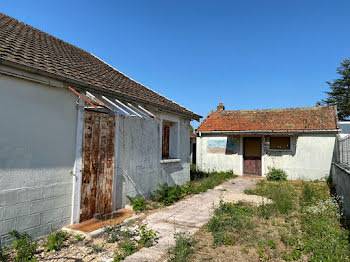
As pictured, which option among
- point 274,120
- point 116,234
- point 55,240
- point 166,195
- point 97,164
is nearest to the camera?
point 55,240

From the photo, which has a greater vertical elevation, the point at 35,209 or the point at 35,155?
the point at 35,155

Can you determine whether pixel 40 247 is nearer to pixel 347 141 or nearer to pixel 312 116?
pixel 347 141

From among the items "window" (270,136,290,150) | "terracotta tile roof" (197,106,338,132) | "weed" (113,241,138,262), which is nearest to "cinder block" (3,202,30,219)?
"weed" (113,241,138,262)

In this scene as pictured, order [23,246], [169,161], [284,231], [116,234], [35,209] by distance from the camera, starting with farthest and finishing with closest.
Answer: [169,161], [284,231], [116,234], [35,209], [23,246]

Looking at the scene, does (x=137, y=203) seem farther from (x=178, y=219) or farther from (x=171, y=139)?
(x=171, y=139)

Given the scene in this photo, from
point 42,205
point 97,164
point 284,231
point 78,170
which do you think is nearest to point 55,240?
point 42,205

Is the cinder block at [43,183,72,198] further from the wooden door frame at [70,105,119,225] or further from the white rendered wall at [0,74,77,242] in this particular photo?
the wooden door frame at [70,105,119,225]

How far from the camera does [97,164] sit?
5836mm

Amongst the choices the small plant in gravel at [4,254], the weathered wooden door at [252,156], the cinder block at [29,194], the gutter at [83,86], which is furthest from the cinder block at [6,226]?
the weathered wooden door at [252,156]

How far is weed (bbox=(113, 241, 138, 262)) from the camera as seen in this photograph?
389cm

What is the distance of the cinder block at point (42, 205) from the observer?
14.6 ft

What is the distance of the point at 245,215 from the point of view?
627 centimetres

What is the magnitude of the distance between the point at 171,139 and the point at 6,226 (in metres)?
6.49

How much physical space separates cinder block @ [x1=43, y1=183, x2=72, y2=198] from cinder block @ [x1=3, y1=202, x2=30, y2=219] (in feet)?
1.27
